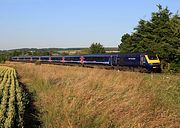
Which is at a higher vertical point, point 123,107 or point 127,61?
point 123,107

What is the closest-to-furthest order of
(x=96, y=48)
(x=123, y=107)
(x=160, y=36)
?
1. (x=123, y=107)
2. (x=160, y=36)
3. (x=96, y=48)

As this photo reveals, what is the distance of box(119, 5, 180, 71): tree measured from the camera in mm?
32631

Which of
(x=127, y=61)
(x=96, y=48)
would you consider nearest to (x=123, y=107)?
(x=127, y=61)

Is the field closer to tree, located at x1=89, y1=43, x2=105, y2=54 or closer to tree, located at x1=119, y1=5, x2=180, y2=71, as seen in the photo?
tree, located at x1=119, y1=5, x2=180, y2=71

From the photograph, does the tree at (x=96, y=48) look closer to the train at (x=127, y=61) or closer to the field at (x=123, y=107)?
the train at (x=127, y=61)

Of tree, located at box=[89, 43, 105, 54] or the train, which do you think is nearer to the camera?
the train

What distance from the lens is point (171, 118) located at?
8.46 metres

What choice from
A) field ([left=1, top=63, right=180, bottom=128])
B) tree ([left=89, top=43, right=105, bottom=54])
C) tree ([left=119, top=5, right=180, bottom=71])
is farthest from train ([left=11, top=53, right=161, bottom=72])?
tree ([left=89, top=43, right=105, bottom=54])

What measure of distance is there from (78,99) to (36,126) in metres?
1.74

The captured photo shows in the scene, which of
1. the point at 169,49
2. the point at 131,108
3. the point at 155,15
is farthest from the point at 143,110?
the point at 155,15

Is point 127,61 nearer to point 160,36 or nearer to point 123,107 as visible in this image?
point 160,36

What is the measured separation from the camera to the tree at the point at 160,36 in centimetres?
3263

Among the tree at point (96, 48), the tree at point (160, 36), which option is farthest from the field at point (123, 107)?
the tree at point (96, 48)

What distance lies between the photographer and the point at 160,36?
41469 mm
